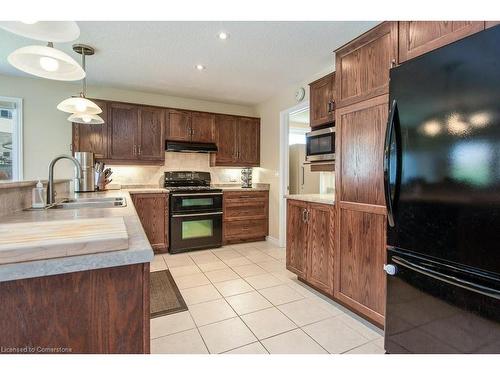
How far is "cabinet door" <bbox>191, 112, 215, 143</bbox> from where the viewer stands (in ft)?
13.9

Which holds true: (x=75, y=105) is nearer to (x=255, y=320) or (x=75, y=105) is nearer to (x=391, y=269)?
(x=255, y=320)

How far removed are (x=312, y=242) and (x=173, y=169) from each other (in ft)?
9.36

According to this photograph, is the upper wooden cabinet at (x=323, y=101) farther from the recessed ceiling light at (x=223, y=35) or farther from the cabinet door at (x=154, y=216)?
the cabinet door at (x=154, y=216)

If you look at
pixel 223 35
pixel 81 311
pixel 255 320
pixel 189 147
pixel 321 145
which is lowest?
pixel 255 320

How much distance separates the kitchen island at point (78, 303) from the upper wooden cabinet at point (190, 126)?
11.8 ft

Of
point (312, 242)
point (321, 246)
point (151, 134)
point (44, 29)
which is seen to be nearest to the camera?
point (44, 29)

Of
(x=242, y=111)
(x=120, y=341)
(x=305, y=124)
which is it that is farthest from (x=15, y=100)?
(x=305, y=124)

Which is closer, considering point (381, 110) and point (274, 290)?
point (381, 110)

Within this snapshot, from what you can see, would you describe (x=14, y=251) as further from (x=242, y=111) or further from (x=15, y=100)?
(x=242, y=111)

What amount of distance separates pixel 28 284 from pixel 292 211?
2.40m

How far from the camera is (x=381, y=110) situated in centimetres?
179

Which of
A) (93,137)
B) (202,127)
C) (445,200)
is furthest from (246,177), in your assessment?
(445,200)

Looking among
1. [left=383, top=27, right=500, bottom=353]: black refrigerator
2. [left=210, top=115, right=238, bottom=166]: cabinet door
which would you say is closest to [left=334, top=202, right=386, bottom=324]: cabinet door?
[left=383, top=27, right=500, bottom=353]: black refrigerator

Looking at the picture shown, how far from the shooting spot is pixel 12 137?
11.3ft
